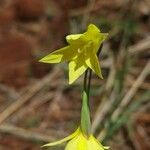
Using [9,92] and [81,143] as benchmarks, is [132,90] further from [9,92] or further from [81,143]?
[81,143]

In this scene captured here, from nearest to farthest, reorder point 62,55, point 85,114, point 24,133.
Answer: point 85,114 < point 62,55 < point 24,133

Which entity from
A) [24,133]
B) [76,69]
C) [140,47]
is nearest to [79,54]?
[76,69]

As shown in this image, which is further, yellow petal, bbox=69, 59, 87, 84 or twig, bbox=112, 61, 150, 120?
twig, bbox=112, 61, 150, 120

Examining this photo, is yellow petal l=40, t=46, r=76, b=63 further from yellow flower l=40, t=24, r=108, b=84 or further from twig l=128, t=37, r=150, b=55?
twig l=128, t=37, r=150, b=55

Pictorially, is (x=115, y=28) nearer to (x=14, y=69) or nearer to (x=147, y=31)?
(x=147, y=31)

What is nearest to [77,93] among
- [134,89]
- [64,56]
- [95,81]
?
[95,81]

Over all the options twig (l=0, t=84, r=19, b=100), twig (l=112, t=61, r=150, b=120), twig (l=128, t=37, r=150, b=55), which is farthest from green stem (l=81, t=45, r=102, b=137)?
twig (l=128, t=37, r=150, b=55)
